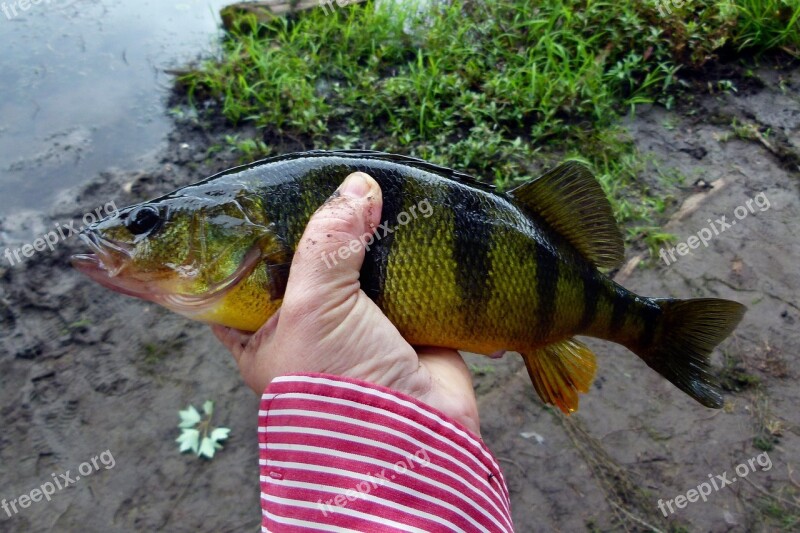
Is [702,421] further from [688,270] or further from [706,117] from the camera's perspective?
[706,117]

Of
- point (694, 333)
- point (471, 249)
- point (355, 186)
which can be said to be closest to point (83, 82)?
point (355, 186)

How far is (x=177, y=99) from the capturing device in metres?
4.88

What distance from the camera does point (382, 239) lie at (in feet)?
5.88

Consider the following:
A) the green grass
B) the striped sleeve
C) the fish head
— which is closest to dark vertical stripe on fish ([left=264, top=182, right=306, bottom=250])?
the fish head

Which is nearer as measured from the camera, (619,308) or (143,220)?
(143,220)

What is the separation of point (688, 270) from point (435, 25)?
2924 millimetres

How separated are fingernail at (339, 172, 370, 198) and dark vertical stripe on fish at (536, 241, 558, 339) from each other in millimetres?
590

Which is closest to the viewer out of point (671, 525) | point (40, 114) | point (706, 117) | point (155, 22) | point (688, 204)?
point (671, 525)

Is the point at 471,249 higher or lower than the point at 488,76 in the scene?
higher

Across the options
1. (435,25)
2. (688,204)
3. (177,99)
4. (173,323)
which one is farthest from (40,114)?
(688,204)

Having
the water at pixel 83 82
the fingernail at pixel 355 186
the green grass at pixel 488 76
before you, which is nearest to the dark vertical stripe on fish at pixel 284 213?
the fingernail at pixel 355 186

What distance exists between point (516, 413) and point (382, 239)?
164cm

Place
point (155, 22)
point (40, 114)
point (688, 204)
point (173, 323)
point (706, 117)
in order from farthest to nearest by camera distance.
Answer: point (155, 22) → point (40, 114) → point (706, 117) → point (688, 204) → point (173, 323)

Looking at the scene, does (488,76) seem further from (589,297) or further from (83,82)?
(83,82)
